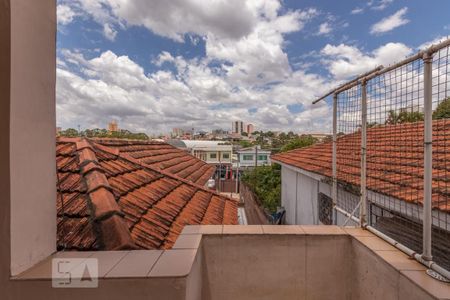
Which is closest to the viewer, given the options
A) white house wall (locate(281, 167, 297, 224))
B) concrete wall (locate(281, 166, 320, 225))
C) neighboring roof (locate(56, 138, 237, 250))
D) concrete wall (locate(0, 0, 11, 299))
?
concrete wall (locate(0, 0, 11, 299))

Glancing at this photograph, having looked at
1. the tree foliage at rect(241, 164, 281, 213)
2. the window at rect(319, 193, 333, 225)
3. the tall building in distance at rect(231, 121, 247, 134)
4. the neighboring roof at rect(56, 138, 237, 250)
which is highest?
the tall building in distance at rect(231, 121, 247, 134)

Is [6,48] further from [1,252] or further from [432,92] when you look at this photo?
[432,92]

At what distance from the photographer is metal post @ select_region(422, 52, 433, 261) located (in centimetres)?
173

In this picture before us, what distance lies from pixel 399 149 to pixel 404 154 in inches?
4.1

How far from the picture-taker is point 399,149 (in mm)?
4215

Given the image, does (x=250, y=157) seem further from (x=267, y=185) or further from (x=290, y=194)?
(x=290, y=194)

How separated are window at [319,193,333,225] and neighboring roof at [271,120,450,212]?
1.68m

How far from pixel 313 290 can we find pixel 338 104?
6.77 ft

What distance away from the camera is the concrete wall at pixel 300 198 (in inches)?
287

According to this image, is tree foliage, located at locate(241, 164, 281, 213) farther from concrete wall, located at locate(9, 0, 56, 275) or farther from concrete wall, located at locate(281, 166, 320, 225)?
concrete wall, located at locate(9, 0, 56, 275)

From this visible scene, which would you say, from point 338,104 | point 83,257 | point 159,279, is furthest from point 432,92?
point 83,257

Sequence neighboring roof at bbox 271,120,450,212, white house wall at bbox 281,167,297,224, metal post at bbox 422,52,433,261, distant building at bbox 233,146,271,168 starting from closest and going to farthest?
metal post at bbox 422,52,433,261
neighboring roof at bbox 271,120,450,212
white house wall at bbox 281,167,297,224
distant building at bbox 233,146,271,168

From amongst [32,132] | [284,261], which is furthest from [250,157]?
[32,132]

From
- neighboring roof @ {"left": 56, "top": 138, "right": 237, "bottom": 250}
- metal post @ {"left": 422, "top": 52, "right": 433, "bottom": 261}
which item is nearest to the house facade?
neighboring roof @ {"left": 56, "top": 138, "right": 237, "bottom": 250}
